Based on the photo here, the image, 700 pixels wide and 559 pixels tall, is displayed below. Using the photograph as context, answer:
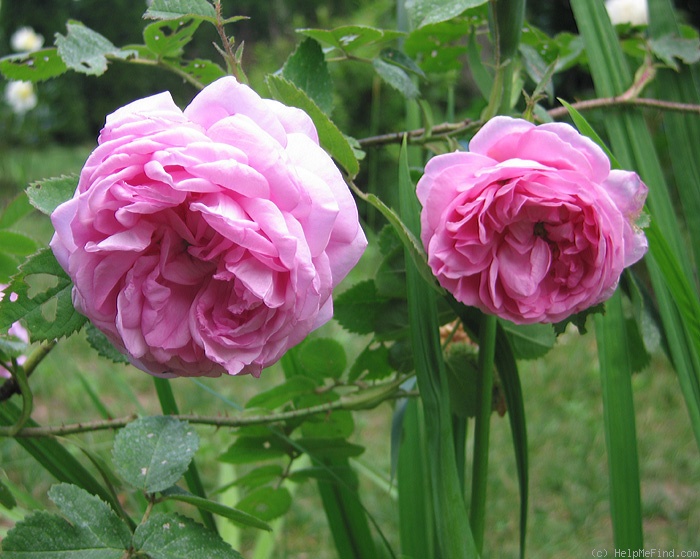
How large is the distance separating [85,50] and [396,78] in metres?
0.23

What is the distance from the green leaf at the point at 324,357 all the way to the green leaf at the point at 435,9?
27cm

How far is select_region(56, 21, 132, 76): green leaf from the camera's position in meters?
0.48

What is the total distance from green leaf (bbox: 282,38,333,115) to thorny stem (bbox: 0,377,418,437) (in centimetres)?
22

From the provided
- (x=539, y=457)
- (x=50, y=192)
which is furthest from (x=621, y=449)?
(x=539, y=457)

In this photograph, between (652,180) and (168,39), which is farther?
(652,180)

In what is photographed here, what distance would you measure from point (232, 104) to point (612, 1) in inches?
63.1

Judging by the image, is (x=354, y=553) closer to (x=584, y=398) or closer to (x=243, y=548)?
(x=243, y=548)

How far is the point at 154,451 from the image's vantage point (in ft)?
1.40

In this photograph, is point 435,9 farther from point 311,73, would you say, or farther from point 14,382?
point 14,382

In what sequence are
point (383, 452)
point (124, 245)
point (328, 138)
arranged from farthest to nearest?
Answer: point (383, 452) < point (328, 138) < point (124, 245)

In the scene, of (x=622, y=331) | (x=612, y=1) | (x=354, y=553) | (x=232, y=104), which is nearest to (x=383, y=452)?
(x=354, y=553)

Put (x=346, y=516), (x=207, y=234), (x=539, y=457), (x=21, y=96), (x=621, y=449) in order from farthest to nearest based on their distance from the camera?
(x=21, y=96) < (x=539, y=457) < (x=346, y=516) < (x=621, y=449) < (x=207, y=234)

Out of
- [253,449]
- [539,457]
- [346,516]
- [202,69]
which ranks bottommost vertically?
[539,457]

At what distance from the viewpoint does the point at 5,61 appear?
496 mm
